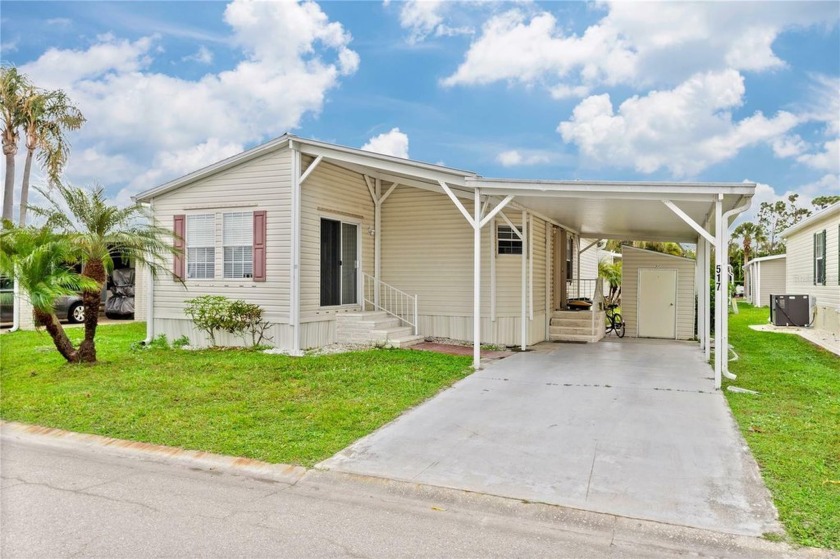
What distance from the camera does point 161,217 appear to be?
467 inches

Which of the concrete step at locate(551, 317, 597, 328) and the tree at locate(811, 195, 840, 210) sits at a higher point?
the tree at locate(811, 195, 840, 210)

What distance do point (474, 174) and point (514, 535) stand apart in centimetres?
666

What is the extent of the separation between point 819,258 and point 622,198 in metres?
11.0

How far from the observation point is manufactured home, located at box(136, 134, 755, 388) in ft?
34.3

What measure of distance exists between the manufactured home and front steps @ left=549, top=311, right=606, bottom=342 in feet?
0.11

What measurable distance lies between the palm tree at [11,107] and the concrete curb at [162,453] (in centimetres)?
1995

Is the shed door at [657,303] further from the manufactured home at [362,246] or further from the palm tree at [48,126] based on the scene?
the palm tree at [48,126]

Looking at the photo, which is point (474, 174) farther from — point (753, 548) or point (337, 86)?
point (337, 86)

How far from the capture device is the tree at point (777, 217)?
4772 centimetres

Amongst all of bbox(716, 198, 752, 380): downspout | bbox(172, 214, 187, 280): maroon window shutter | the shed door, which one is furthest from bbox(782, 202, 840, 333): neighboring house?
bbox(172, 214, 187, 280): maroon window shutter

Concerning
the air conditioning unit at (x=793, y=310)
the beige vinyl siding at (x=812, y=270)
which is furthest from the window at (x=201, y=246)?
the air conditioning unit at (x=793, y=310)

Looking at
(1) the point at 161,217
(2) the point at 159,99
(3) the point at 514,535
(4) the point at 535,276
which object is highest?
(2) the point at 159,99

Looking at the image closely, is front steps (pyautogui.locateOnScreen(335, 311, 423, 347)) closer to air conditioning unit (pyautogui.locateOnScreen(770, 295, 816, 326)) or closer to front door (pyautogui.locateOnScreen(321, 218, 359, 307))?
front door (pyautogui.locateOnScreen(321, 218, 359, 307))

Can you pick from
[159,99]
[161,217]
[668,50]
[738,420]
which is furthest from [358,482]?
[159,99]
